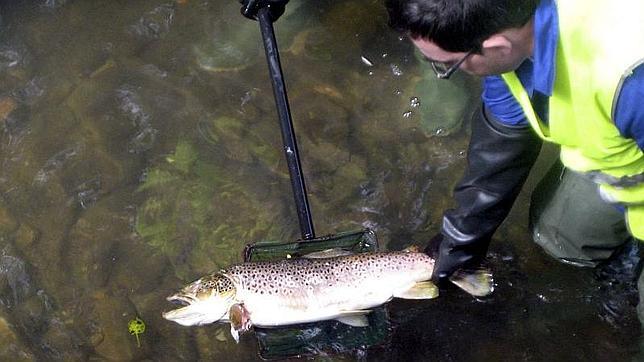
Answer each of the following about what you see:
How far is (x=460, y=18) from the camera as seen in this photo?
2104 millimetres

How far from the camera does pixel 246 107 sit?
482 centimetres

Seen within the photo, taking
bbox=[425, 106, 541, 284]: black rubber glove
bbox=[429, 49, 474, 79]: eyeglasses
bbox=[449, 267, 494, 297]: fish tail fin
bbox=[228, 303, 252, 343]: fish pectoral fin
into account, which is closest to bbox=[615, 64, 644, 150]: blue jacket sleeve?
bbox=[429, 49, 474, 79]: eyeglasses

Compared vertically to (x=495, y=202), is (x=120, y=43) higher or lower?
higher

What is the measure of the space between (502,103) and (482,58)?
28.3 inches

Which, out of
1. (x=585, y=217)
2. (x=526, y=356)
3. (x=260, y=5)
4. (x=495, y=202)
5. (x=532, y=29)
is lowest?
(x=526, y=356)

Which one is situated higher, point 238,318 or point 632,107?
point 632,107

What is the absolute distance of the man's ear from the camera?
2189mm

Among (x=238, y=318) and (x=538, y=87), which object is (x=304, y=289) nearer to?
(x=238, y=318)

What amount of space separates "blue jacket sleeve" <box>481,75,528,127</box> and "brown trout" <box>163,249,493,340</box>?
87cm

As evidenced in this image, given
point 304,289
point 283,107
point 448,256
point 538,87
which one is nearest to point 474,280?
point 448,256

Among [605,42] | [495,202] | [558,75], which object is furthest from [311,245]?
[605,42]

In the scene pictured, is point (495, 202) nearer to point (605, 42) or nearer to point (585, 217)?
point (585, 217)

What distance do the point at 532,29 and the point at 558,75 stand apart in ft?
0.72

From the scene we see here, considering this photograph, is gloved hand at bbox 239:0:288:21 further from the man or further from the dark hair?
the dark hair
